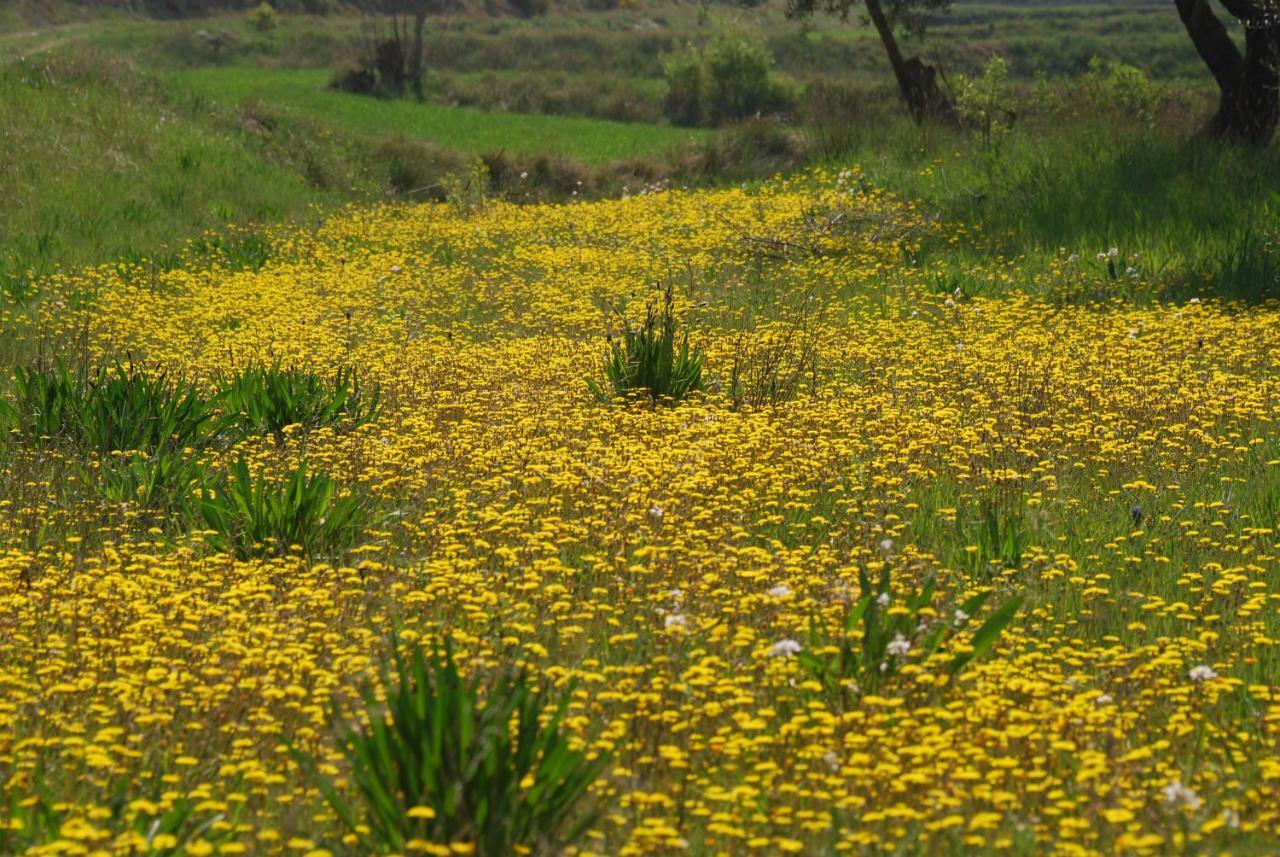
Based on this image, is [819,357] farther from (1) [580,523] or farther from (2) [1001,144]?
(2) [1001,144]

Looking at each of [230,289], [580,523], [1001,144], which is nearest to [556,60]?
[1001,144]

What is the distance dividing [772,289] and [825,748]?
30.9 ft

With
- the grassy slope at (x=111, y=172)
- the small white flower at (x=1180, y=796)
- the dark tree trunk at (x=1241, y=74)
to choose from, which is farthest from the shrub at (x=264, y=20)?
the small white flower at (x=1180, y=796)

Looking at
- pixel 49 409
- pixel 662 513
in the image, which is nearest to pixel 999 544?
pixel 662 513

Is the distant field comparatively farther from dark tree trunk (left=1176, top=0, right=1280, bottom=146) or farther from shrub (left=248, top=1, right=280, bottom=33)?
shrub (left=248, top=1, right=280, bottom=33)

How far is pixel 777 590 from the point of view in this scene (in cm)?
482

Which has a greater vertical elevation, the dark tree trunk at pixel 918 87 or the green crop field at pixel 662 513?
the dark tree trunk at pixel 918 87

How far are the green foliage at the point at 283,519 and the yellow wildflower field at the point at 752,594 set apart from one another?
11cm

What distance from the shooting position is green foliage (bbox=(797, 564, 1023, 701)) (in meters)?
4.50

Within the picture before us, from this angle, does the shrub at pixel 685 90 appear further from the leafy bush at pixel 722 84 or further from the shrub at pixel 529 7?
the shrub at pixel 529 7

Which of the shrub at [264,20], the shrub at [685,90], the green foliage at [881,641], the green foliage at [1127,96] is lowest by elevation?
the green foliage at [881,641]

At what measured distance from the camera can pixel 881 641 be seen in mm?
4535

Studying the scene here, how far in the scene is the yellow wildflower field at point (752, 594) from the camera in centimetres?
382

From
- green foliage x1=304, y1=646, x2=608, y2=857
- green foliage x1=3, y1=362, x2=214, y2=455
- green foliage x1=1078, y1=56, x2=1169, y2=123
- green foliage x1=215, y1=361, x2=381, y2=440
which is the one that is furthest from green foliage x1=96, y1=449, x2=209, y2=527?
green foliage x1=1078, y1=56, x2=1169, y2=123
